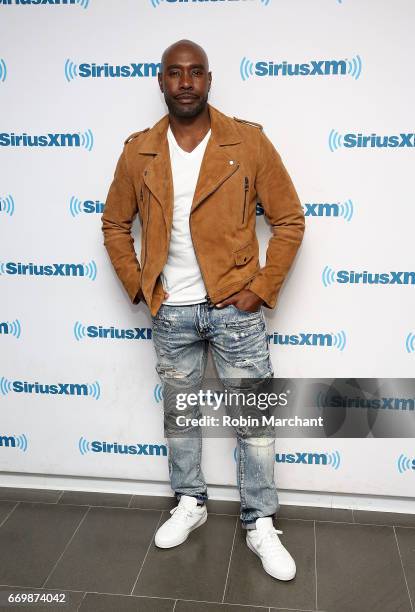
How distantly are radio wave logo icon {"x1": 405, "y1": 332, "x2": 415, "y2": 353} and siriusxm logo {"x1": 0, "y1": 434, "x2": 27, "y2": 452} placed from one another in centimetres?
168

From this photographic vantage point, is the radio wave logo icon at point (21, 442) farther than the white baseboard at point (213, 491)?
Yes

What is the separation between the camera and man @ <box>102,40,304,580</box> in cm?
220

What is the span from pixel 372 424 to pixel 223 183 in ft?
3.84

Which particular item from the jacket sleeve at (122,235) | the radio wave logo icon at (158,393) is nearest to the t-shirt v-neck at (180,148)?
the jacket sleeve at (122,235)

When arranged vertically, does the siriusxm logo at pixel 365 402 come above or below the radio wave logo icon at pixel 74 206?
below

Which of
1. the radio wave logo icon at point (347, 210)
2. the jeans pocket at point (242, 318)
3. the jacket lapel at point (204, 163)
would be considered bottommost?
the jeans pocket at point (242, 318)

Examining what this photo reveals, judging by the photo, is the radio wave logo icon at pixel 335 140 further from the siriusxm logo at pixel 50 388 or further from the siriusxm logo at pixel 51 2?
the siriusxm logo at pixel 50 388

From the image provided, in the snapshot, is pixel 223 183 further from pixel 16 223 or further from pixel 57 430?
pixel 57 430

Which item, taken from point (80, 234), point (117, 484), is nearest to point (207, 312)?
point (80, 234)

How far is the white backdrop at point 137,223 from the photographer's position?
2.31m

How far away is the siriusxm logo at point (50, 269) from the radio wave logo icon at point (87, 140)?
45 centimetres

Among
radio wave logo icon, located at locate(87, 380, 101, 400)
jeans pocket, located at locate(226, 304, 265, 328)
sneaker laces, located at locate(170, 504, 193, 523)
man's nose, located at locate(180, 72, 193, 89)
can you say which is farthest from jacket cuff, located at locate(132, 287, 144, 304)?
sneaker laces, located at locate(170, 504, 193, 523)

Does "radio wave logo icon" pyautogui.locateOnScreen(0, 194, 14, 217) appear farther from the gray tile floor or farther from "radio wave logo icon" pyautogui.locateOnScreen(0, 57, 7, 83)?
the gray tile floor

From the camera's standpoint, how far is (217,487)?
9.29ft
